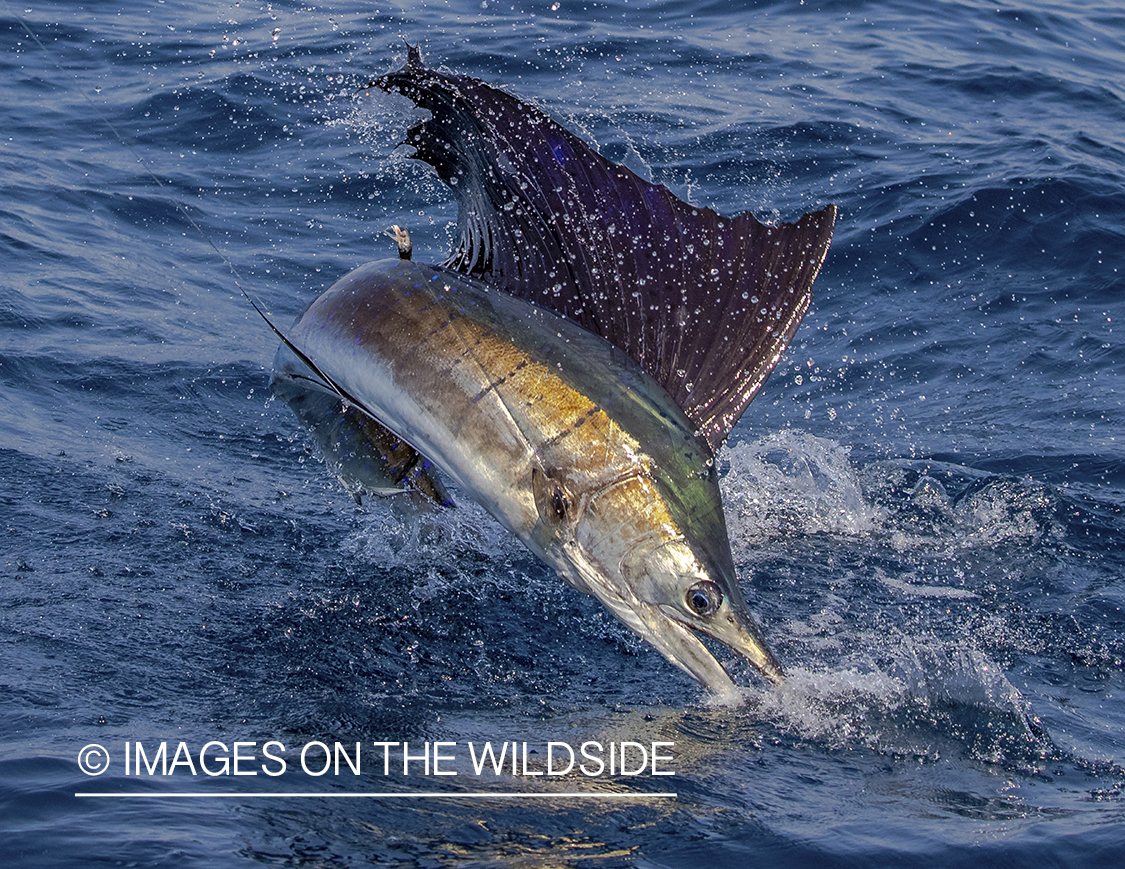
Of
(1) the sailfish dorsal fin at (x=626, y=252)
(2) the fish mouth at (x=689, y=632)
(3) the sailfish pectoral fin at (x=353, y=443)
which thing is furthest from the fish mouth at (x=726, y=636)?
(3) the sailfish pectoral fin at (x=353, y=443)

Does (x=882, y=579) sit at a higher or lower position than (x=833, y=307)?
lower

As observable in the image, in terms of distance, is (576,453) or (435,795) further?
(576,453)

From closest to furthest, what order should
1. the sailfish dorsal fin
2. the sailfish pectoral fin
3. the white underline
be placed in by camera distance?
the white underline → the sailfish dorsal fin → the sailfish pectoral fin

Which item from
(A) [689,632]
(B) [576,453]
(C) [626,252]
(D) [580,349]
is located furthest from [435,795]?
(C) [626,252]

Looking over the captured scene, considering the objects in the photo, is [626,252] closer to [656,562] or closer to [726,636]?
[656,562]

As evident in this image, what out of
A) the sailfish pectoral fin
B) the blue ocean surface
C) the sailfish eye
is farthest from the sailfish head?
the sailfish pectoral fin

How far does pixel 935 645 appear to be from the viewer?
14.0ft

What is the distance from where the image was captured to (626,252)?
3900mm

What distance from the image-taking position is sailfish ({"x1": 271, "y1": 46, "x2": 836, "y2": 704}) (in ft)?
11.3

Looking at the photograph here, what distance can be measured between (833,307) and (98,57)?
756 centimetres

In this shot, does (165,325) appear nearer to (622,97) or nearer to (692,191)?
(692,191)

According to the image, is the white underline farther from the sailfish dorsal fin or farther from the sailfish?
the sailfish dorsal fin

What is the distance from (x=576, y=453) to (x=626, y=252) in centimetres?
79

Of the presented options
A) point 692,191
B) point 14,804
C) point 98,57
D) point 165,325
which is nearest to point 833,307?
point 692,191
